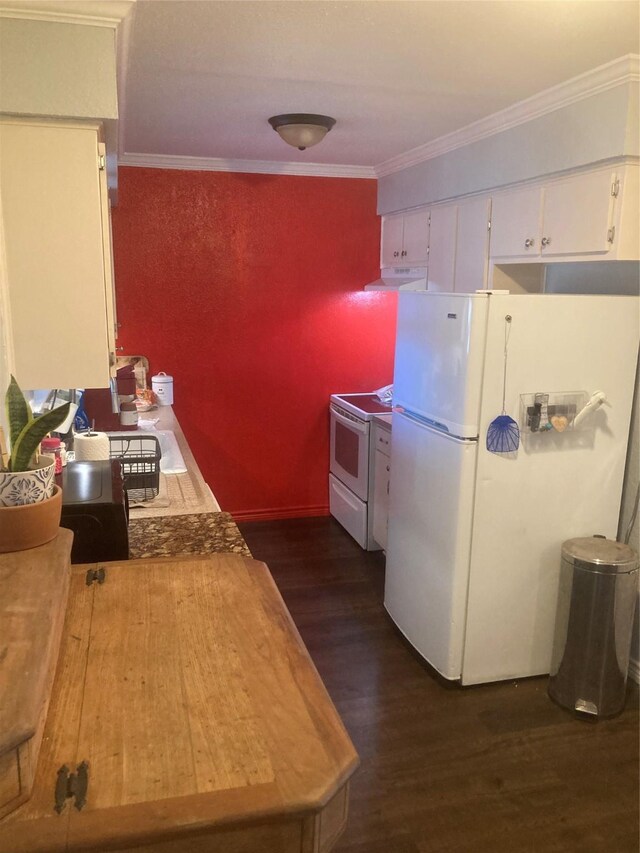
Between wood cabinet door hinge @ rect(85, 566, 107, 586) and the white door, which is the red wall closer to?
the white door

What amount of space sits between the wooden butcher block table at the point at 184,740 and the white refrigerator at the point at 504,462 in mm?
1523

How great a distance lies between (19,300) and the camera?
1927mm

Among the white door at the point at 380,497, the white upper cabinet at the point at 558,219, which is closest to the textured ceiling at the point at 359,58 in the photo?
the white upper cabinet at the point at 558,219

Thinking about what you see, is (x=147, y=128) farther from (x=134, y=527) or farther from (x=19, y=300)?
(x=134, y=527)

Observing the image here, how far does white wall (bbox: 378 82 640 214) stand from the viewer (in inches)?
93.0

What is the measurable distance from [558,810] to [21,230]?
246 centimetres

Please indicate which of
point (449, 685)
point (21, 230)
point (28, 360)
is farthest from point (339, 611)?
point (21, 230)

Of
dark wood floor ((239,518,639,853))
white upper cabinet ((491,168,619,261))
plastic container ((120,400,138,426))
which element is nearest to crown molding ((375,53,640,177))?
white upper cabinet ((491,168,619,261))

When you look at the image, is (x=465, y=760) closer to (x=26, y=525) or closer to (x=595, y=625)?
(x=595, y=625)

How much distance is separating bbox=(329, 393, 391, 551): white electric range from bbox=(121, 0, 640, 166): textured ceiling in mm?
1631

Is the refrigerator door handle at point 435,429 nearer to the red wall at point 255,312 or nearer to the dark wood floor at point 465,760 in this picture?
the dark wood floor at point 465,760

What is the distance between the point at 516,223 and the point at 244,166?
193cm

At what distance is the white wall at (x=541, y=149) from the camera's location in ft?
7.75

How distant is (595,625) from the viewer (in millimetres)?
2607
